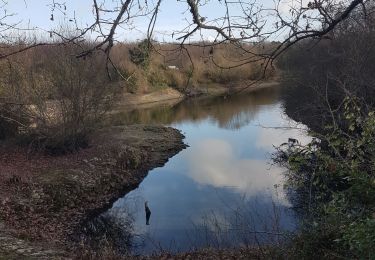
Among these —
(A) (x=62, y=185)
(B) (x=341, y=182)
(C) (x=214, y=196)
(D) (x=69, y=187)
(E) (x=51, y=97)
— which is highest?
(E) (x=51, y=97)

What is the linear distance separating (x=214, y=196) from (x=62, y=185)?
4.83 m

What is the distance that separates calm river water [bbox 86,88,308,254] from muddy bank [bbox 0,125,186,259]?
0.71m

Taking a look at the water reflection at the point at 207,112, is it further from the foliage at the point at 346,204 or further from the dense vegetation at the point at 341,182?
the foliage at the point at 346,204

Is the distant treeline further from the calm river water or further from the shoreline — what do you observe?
the calm river water

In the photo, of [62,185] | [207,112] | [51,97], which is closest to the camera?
[62,185]

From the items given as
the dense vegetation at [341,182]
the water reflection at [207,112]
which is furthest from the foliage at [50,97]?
the dense vegetation at [341,182]

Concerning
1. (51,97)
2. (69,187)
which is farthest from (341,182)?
(51,97)

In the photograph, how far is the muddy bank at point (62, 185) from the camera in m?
10.9

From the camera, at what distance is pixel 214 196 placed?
50.1 ft

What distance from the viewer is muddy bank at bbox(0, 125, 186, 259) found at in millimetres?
10906

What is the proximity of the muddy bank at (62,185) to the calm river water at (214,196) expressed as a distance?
71 centimetres

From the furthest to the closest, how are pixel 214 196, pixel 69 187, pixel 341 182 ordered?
pixel 214 196 → pixel 69 187 → pixel 341 182


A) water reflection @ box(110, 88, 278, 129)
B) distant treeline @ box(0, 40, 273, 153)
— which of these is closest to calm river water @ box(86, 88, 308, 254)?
water reflection @ box(110, 88, 278, 129)

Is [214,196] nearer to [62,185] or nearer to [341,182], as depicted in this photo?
[62,185]
